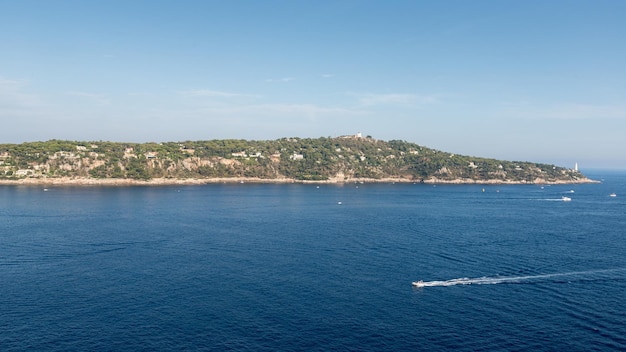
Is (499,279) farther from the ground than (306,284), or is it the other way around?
(499,279)

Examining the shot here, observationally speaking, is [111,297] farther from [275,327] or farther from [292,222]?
[292,222]

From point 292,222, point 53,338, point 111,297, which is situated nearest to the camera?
point 53,338

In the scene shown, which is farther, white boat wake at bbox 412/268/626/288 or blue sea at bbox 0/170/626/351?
white boat wake at bbox 412/268/626/288

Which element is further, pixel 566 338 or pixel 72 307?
pixel 72 307

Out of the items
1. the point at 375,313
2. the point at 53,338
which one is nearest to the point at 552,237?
the point at 375,313

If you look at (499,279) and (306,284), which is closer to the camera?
(306,284)

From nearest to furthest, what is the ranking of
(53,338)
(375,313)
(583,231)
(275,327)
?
(53,338) → (275,327) → (375,313) → (583,231)

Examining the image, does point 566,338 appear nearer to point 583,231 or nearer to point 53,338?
point 53,338

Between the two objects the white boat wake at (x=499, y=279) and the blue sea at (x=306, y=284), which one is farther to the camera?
the white boat wake at (x=499, y=279)
